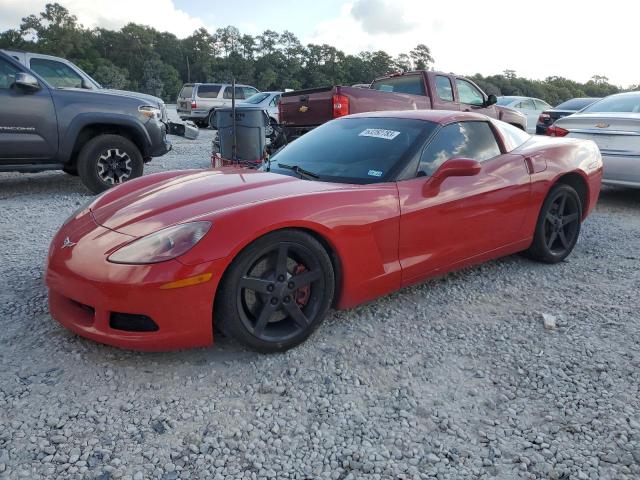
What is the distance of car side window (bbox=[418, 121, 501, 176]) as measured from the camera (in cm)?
344

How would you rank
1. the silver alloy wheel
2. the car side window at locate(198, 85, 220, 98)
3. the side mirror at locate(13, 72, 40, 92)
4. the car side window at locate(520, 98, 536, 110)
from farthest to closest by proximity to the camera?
the car side window at locate(198, 85, 220, 98)
the car side window at locate(520, 98, 536, 110)
the silver alloy wheel
the side mirror at locate(13, 72, 40, 92)

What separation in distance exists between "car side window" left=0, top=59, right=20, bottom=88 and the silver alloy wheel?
4.25 feet

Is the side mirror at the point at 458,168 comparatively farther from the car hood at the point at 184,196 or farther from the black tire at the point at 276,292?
the black tire at the point at 276,292

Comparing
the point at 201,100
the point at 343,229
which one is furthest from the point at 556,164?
the point at 201,100

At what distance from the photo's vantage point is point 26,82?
20.0ft

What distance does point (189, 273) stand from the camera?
2.42 meters

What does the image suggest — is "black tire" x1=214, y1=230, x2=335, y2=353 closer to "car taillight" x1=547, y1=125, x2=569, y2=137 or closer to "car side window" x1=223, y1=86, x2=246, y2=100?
"car taillight" x1=547, y1=125, x2=569, y2=137

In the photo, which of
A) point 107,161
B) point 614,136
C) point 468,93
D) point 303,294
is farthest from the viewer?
point 468,93

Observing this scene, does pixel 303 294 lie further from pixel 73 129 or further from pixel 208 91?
pixel 208 91

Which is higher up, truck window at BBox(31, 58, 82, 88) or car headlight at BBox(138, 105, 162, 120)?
truck window at BBox(31, 58, 82, 88)

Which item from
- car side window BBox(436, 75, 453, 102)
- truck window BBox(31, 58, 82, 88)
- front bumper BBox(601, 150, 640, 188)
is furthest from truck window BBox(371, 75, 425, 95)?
truck window BBox(31, 58, 82, 88)

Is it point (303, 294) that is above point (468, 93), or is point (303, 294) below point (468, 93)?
below

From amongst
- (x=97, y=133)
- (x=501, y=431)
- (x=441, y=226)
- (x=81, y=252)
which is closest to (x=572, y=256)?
(x=441, y=226)

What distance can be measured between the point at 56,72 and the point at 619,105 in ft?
27.2
